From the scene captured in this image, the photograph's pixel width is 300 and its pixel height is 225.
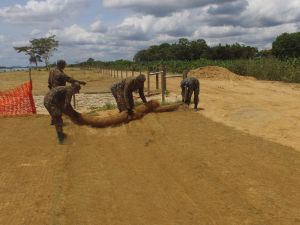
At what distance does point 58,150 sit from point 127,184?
10.1 ft

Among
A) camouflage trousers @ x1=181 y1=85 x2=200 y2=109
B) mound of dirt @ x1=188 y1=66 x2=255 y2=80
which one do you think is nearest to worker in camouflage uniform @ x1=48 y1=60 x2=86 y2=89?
camouflage trousers @ x1=181 y1=85 x2=200 y2=109

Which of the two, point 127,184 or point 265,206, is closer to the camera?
point 265,206

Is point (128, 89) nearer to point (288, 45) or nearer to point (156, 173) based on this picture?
point (156, 173)

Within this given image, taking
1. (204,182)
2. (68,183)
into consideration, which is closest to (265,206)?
(204,182)

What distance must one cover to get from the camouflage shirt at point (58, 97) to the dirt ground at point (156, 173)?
0.89m

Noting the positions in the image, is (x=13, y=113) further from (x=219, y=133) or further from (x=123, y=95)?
(x=219, y=133)

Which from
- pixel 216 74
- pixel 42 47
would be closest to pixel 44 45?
pixel 42 47

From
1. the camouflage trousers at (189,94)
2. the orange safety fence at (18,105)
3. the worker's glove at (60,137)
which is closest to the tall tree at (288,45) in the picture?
the camouflage trousers at (189,94)

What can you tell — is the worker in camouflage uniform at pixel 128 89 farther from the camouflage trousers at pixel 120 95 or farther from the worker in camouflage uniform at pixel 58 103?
the worker in camouflage uniform at pixel 58 103

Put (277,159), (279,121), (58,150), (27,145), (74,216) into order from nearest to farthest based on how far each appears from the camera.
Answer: (74,216) → (277,159) → (58,150) → (27,145) → (279,121)

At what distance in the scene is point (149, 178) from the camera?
7328 millimetres

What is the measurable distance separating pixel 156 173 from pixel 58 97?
377 centimetres

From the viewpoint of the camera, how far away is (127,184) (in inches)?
277

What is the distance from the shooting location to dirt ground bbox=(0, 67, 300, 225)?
5.77 meters
